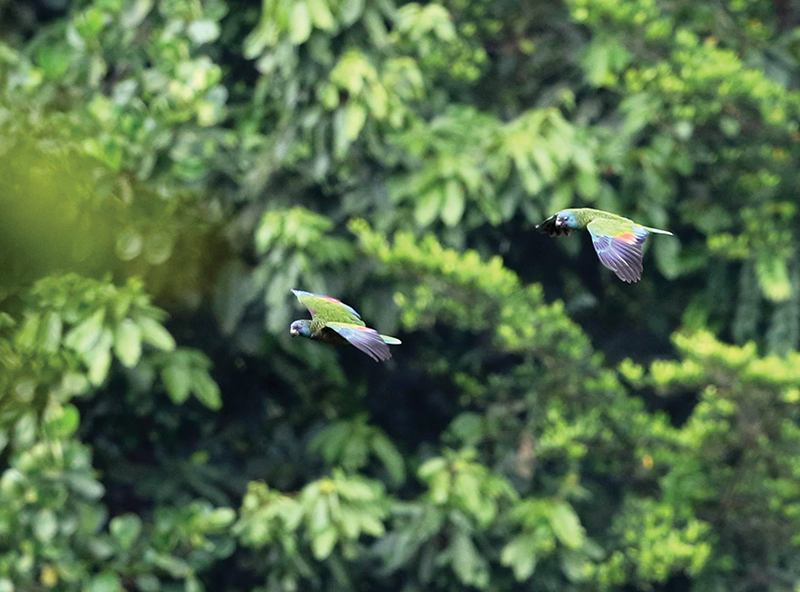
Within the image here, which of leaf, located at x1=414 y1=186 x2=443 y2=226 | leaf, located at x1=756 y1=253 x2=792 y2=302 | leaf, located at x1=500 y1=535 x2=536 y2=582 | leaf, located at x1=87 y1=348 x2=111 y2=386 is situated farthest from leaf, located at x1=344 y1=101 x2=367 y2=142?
Result: leaf, located at x1=756 y1=253 x2=792 y2=302

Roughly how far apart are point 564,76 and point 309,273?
2.76 m

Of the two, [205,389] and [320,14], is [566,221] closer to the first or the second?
[320,14]

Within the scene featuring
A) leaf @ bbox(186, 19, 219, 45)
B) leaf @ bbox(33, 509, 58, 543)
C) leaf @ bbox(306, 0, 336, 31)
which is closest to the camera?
leaf @ bbox(33, 509, 58, 543)

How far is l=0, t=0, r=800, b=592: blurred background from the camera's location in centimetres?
581

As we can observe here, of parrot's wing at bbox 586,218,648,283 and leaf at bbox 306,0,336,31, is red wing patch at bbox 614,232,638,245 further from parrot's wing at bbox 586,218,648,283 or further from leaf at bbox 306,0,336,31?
leaf at bbox 306,0,336,31

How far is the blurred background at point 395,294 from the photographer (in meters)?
5.81

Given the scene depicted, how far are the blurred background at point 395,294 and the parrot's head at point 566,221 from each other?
8.01 feet

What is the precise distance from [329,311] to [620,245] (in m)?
0.69

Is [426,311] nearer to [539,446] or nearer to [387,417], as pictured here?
[539,446]

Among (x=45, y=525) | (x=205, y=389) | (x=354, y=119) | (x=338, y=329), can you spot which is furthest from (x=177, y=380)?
(x=338, y=329)

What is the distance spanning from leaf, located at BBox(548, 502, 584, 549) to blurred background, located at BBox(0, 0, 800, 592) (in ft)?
0.10

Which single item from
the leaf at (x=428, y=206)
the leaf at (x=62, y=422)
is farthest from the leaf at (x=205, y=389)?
the leaf at (x=428, y=206)

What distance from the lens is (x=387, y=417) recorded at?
7.99m

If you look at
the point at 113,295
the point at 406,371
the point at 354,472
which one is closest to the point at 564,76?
the point at 406,371
